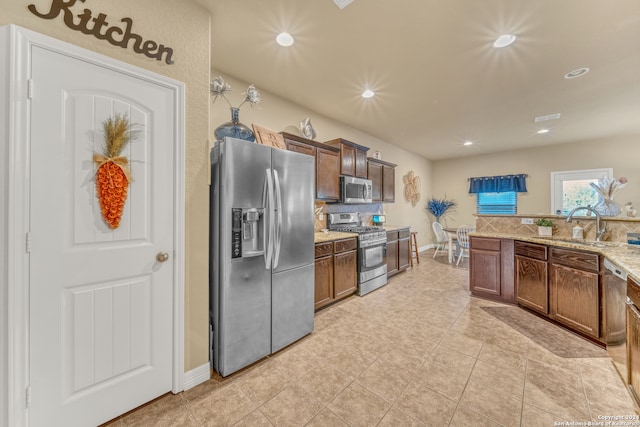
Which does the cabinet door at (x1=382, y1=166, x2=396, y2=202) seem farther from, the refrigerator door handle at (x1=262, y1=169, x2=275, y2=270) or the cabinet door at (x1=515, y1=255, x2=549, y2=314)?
the refrigerator door handle at (x1=262, y1=169, x2=275, y2=270)

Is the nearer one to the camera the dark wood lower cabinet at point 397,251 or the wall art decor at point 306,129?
the wall art decor at point 306,129

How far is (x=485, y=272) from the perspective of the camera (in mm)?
3461

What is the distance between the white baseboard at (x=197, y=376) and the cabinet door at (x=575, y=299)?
3.42m

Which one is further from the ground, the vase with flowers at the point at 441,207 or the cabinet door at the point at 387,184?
the cabinet door at the point at 387,184

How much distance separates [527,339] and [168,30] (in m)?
4.00

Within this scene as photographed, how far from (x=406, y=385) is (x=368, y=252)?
2.01 metres

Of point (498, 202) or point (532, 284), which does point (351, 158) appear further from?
point (498, 202)

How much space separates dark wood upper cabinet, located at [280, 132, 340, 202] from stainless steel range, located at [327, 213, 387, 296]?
1.85 ft

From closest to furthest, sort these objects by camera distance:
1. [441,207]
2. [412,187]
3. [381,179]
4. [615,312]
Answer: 1. [615,312]
2. [381,179]
3. [412,187]
4. [441,207]

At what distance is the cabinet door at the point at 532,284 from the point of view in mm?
2805

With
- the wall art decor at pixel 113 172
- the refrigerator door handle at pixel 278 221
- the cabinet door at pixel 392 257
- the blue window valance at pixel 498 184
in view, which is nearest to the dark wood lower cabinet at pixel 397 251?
the cabinet door at pixel 392 257

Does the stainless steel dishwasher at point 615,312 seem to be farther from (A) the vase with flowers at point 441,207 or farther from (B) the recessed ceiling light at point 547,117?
(A) the vase with flowers at point 441,207

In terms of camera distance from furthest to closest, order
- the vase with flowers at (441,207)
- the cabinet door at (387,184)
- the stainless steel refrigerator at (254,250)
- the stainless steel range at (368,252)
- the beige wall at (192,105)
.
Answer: the vase with flowers at (441,207)
the cabinet door at (387,184)
the stainless steel range at (368,252)
the stainless steel refrigerator at (254,250)
the beige wall at (192,105)

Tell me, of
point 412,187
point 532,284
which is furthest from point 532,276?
point 412,187
